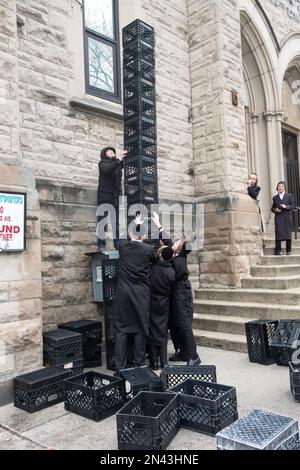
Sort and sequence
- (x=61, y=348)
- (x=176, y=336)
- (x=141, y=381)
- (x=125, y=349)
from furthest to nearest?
(x=176, y=336) → (x=125, y=349) → (x=61, y=348) → (x=141, y=381)

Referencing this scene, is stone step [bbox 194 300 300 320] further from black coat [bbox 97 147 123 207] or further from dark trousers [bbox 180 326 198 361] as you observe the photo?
black coat [bbox 97 147 123 207]

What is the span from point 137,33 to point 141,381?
4605 millimetres

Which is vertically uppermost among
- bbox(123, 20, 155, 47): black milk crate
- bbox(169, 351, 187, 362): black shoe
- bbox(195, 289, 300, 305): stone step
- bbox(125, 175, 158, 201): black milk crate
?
bbox(123, 20, 155, 47): black milk crate

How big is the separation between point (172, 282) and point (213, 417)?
2276 millimetres

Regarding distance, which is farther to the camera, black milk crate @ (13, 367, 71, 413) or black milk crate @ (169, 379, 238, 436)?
black milk crate @ (13, 367, 71, 413)

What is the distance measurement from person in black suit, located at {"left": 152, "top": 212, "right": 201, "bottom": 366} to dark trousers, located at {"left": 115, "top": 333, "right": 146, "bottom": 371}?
0.73 metres

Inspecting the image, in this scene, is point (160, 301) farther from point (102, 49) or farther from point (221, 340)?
point (102, 49)

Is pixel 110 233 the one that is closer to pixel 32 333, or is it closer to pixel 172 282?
pixel 172 282

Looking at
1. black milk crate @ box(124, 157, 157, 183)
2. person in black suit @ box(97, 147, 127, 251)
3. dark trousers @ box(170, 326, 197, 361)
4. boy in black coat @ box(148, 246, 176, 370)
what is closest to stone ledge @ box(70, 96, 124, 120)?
person in black suit @ box(97, 147, 127, 251)

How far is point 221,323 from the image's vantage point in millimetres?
6980

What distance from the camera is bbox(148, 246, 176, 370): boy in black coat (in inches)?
213

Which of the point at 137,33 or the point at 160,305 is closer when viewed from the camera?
the point at 160,305

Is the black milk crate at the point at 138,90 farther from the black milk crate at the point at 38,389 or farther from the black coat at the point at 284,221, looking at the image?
the black coat at the point at 284,221

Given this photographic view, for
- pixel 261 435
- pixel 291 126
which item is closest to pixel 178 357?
pixel 261 435
